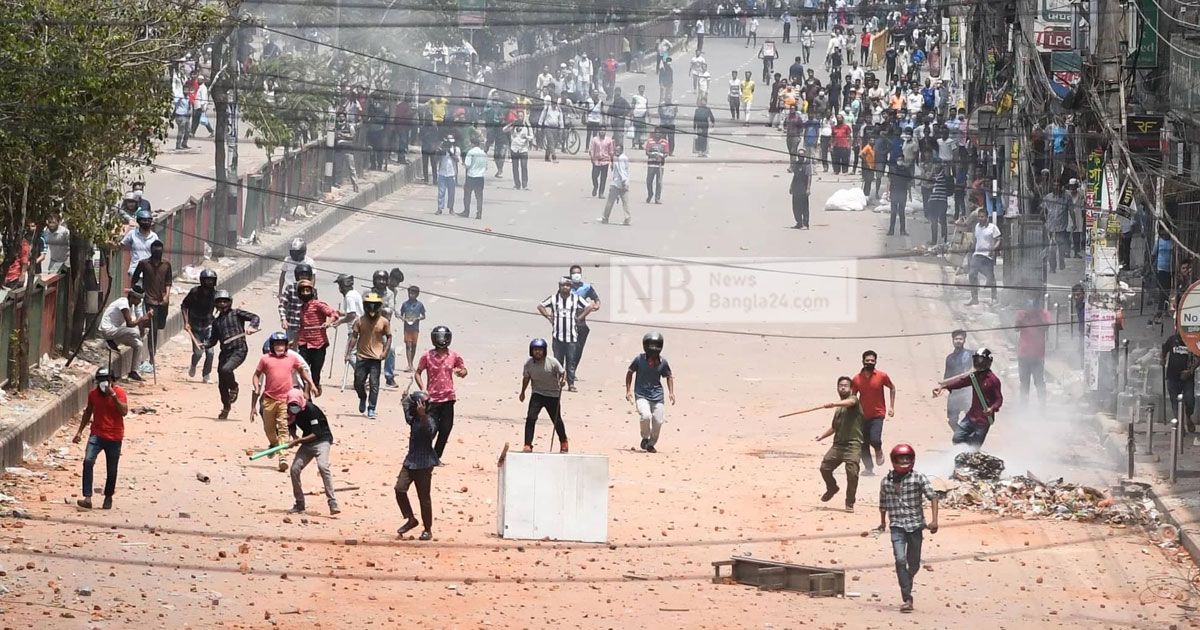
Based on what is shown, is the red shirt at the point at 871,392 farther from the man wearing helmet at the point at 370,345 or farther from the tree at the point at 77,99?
the tree at the point at 77,99

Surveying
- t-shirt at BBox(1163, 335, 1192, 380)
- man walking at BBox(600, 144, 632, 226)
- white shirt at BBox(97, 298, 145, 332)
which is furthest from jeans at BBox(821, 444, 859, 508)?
man walking at BBox(600, 144, 632, 226)

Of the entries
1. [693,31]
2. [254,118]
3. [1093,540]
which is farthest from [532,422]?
[693,31]

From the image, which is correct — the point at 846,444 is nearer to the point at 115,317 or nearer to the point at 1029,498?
the point at 1029,498

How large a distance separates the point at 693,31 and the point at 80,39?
45093 millimetres

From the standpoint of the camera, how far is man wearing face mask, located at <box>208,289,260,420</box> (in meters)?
18.4

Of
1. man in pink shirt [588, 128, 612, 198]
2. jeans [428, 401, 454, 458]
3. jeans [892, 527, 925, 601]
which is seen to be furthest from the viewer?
man in pink shirt [588, 128, 612, 198]

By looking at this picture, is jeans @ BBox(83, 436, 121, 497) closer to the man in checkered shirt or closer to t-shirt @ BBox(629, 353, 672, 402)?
Result: the man in checkered shirt

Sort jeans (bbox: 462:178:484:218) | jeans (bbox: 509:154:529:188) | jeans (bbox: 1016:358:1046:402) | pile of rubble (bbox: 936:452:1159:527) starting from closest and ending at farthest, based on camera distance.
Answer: pile of rubble (bbox: 936:452:1159:527), jeans (bbox: 1016:358:1046:402), jeans (bbox: 462:178:484:218), jeans (bbox: 509:154:529:188)

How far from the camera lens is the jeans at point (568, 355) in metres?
22.1

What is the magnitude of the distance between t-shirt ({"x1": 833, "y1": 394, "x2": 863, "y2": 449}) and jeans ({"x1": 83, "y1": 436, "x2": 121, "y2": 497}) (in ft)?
20.4

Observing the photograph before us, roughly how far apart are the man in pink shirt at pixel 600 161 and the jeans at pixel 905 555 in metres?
23.4

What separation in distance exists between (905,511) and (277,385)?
18.4 feet

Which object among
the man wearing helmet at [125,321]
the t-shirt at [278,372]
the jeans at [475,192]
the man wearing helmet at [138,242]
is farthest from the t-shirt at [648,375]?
the jeans at [475,192]

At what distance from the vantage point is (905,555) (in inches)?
516
